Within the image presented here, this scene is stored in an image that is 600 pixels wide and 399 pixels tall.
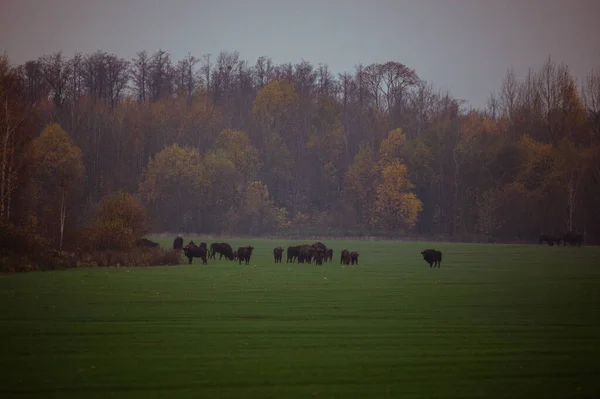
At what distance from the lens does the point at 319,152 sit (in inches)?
4493

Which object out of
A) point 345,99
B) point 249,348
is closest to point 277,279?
point 249,348

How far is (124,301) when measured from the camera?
84.7 feet

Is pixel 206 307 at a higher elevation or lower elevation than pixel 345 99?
lower

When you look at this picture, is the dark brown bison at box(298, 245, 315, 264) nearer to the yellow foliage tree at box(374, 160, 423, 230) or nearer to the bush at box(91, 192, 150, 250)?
the bush at box(91, 192, 150, 250)

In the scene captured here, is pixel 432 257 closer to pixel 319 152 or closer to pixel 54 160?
pixel 54 160

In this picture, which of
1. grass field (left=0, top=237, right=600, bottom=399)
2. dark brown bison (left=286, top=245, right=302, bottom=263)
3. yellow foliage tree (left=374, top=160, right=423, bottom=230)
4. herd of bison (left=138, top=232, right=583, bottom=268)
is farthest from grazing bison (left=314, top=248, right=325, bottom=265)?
yellow foliage tree (left=374, top=160, right=423, bottom=230)

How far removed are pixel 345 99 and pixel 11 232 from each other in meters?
86.6

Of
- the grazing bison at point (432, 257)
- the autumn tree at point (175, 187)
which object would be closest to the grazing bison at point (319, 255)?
the grazing bison at point (432, 257)

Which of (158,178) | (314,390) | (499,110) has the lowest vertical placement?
(314,390)

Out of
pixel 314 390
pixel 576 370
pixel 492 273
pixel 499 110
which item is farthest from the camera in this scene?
pixel 499 110

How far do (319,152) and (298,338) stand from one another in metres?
96.0

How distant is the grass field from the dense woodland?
165ft

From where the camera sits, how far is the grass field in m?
13.9

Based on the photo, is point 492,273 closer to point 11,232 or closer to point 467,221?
point 11,232
